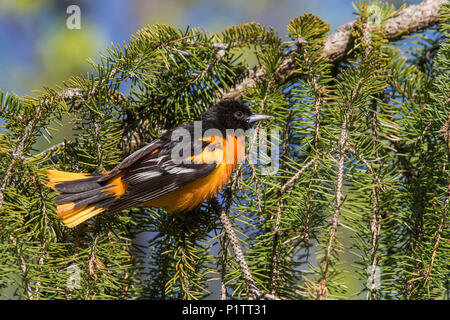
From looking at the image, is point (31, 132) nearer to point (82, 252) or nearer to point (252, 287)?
point (82, 252)

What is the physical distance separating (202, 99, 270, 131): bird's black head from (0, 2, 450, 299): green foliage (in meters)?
0.14

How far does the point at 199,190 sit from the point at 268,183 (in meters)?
0.43

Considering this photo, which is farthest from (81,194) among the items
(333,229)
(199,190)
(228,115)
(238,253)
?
(333,229)

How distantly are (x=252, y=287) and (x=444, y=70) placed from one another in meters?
1.15

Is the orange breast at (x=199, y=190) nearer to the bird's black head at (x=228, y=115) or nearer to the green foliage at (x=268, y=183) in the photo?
the green foliage at (x=268, y=183)

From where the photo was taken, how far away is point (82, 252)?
1.47 m

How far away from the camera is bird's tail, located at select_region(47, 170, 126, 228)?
152 cm

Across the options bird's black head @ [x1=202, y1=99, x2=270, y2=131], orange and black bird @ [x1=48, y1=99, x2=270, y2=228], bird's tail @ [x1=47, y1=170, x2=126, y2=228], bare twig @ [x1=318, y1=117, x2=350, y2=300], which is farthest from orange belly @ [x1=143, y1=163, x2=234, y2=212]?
bare twig @ [x1=318, y1=117, x2=350, y2=300]

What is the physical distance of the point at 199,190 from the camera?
189cm

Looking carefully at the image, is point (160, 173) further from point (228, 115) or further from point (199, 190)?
point (228, 115)

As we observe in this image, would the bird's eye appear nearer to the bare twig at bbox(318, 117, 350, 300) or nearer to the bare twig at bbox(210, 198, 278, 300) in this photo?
the bare twig at bbox(210, 198, 278, 300)

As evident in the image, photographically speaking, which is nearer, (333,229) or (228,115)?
(333,229)

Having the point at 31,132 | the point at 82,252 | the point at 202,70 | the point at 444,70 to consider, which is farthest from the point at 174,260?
the point at 444,70
